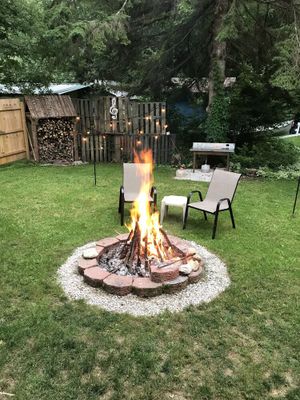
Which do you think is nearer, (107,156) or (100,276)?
(100,276)

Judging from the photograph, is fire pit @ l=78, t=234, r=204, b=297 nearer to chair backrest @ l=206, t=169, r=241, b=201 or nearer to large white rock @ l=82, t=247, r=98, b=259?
large white rock @ l=82, t=247, r=98, b=259

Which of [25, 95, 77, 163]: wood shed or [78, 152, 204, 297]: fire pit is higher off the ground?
[25, 95, 77, 163]: wood shed

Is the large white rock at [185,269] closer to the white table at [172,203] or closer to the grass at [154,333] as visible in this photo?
the grass at [154,333]

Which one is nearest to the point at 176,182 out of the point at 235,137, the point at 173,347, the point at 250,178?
the point at 250,178

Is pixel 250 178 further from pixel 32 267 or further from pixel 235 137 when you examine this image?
pixel 32 267

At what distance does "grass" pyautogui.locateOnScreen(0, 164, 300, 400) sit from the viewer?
9.19ft

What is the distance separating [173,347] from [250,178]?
23.9 feet

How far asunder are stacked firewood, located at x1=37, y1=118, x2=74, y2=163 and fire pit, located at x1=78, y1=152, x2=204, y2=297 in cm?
695

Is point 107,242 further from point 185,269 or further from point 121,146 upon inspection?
point 121,146

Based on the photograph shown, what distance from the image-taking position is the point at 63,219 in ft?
20.9

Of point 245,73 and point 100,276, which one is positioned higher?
point 245,73

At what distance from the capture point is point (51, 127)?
10.9 m

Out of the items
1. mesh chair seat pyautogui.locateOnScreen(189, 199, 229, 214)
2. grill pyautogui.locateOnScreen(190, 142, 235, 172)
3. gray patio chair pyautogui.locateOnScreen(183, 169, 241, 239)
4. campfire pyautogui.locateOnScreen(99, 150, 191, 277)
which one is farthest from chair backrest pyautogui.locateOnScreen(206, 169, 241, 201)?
grill pyautogui.locateOnScreen(190, 142, 235, 172)

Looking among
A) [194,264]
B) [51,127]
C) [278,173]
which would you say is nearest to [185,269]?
[194,264]
